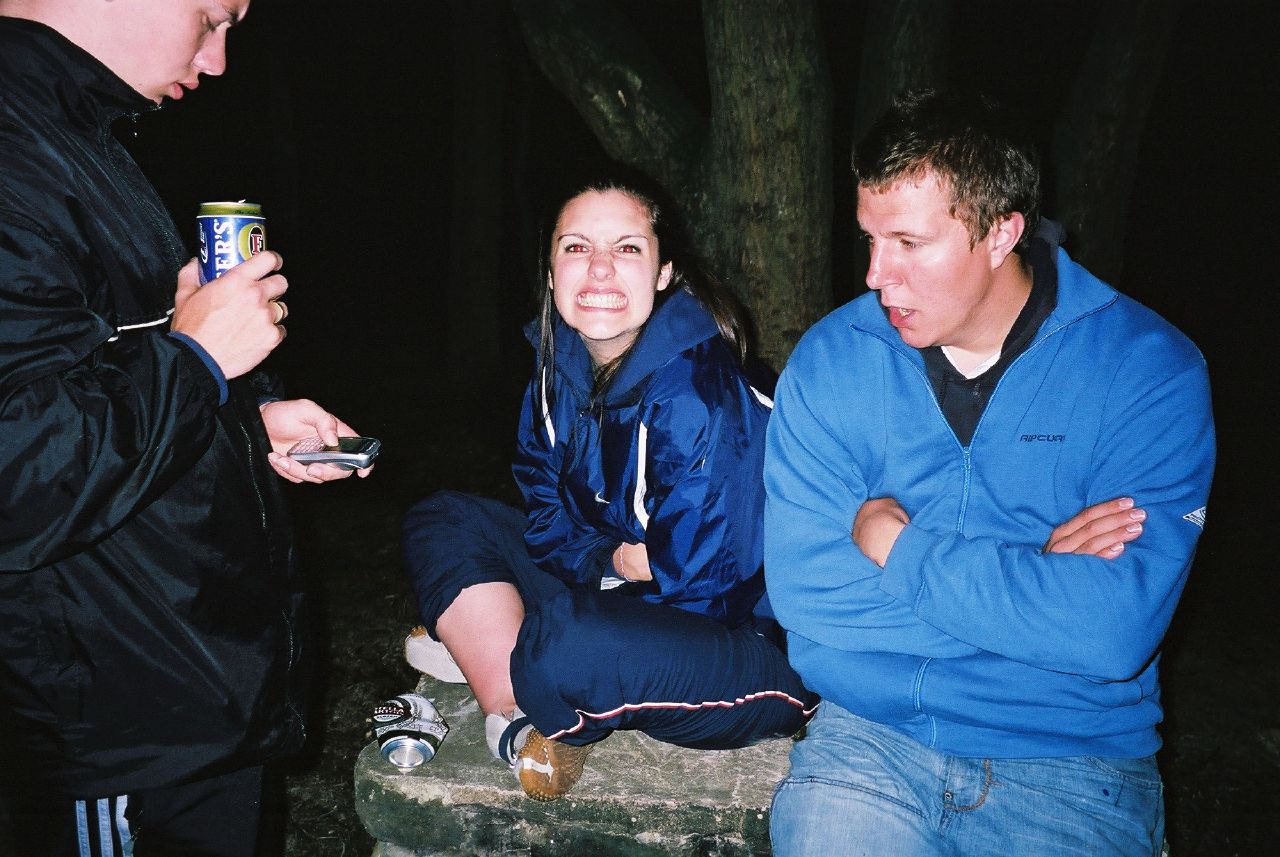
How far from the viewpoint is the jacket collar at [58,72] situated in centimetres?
159

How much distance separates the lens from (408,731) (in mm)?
2490

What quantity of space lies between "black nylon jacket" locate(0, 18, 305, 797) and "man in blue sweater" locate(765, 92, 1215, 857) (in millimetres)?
1289

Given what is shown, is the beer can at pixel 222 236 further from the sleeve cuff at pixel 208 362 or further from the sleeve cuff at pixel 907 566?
the sleeve cuff at pixel 907 566

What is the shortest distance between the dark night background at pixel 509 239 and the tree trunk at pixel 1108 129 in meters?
0.82

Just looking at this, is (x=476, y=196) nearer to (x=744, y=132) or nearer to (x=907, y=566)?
(x=744, y=132)

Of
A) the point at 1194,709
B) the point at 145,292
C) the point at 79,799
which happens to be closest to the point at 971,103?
the point at 145,292

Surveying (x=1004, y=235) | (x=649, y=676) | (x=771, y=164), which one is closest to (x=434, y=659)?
(x=649, y=676)

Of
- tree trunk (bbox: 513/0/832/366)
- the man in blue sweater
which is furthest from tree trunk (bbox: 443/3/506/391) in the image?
the man in blue sweater

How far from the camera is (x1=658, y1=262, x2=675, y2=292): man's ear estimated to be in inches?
110

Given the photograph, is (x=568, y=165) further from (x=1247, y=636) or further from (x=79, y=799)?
(x=1247, y=636)

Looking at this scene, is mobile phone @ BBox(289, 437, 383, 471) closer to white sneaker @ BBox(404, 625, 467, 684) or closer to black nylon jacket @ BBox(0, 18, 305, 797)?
black nylon jacket @ BBox(0, 18, 305, 797)

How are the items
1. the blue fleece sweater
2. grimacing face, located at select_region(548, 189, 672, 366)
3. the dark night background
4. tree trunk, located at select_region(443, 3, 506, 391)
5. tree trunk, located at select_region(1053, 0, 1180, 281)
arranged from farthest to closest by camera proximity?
1. tree trunk, located at select_region(443, 3, 506, 391)
2. tree trunk, located at select_region(1053, 0, 1180, 281)
3. the dark night background
4. grimacing face, located at select_region(548, 189, 672, 366)
5. the blue fleece sweater

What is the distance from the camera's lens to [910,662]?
2.16m

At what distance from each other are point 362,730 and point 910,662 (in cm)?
262
